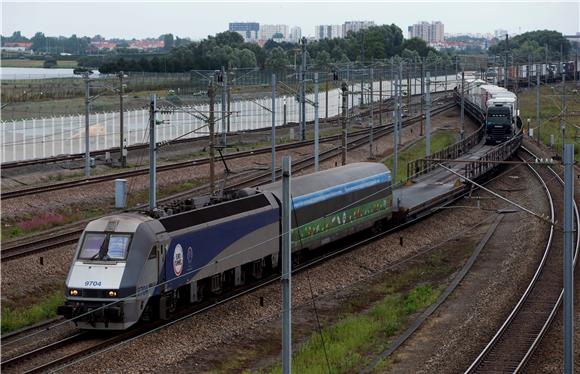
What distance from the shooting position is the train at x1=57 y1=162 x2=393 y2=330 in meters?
21.8

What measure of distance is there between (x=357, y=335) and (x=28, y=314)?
9.29 m

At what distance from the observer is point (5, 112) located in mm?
63906

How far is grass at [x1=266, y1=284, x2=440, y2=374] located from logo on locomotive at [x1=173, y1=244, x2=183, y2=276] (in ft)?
12.6

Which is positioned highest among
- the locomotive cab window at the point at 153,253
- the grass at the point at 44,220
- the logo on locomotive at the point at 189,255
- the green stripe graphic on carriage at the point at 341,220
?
the locomotive cab window at the point at 153,253

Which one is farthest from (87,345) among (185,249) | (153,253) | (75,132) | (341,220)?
(75,132)

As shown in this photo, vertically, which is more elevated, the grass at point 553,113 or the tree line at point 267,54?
the tree line at point 267,54

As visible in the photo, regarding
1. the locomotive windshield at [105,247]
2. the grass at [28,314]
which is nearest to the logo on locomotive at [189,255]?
the locomotive windshield at [105,247]

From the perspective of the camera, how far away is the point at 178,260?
23.9 metres

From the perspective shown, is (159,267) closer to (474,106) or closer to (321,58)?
(474,106)

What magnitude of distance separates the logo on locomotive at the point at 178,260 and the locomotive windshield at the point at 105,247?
72.4 inches

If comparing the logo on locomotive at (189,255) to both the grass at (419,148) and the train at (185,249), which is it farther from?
the grass at (419,148)

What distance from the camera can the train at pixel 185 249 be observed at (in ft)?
71.6

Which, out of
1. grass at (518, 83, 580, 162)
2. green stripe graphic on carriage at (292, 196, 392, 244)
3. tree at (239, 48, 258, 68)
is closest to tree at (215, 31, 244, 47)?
tree at (239, 48, 258, 68)

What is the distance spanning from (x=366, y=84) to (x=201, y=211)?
99742 millimetres
